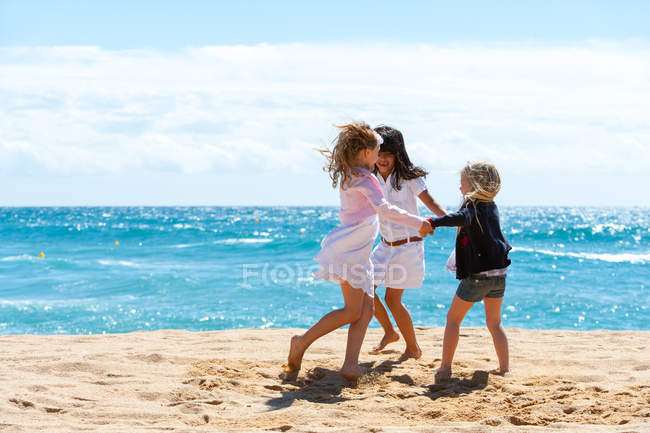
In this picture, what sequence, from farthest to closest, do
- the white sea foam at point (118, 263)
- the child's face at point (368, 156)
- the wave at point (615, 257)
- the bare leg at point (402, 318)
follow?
1. the wave at point (615, 257)
2. the white sea foam at point (118, 263)
3. the bare leg at point (402, 318)
4. the child's face at point (368, 156)

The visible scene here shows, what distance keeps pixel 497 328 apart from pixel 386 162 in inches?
55.6

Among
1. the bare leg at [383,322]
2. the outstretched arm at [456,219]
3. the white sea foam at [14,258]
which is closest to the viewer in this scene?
the outstretched arm at [456,219]

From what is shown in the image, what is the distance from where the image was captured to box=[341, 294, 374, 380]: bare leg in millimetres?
4020

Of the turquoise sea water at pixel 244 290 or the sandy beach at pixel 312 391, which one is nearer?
the sandy beach at pixel 312 391

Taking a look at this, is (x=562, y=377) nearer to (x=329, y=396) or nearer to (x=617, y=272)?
(x=329, y=396)

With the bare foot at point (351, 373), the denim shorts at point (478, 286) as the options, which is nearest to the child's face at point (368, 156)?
the denim shorts at point (478, 286)

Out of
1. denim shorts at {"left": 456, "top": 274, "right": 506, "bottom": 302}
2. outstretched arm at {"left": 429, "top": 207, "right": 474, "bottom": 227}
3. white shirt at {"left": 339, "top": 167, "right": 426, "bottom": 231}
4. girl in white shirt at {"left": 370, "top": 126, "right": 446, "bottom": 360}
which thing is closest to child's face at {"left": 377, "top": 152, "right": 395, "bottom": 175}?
girl in white shirt at {"left": 370, "top": 126, "right": 446, "bottom": 360}

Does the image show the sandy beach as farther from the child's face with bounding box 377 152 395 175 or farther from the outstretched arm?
the child's face with bounding box 377 152 395 175

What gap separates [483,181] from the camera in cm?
402

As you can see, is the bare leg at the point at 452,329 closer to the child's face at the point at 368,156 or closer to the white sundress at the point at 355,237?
the white sundress at the point at 355,237

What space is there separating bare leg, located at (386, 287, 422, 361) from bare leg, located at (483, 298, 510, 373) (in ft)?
2.07

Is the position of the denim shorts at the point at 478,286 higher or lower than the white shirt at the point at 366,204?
lower

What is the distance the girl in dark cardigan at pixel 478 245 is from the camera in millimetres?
4004

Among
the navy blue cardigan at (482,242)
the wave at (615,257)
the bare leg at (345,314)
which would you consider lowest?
the wave at (615,257)
